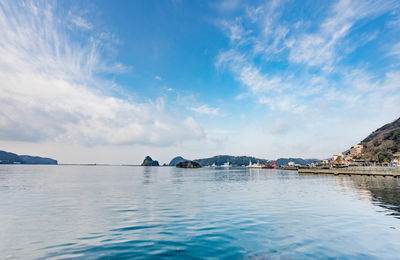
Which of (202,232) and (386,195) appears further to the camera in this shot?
(386,195)

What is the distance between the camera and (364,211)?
922 inches

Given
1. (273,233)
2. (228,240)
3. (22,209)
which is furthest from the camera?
(22,209)

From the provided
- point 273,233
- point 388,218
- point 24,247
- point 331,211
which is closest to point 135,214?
point 24,247

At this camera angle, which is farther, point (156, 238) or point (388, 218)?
point (388, 218)

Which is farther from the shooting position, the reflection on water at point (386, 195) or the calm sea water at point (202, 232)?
the reflection on water at point (386, 195)

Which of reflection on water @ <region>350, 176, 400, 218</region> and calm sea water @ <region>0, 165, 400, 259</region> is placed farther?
reflection on water @ <region>350, 176, 400, 218</region>

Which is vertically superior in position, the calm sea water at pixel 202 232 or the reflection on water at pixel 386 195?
the reflection on water at pixel 386 195

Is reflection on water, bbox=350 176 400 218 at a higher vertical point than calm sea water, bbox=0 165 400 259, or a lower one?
higher

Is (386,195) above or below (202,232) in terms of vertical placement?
above

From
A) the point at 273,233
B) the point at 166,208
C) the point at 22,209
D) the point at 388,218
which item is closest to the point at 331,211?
the point at 388,218

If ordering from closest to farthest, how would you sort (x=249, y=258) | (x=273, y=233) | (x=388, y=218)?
1. (x=249, y=258)
2. (x=273, y=233)
3. (x=388, y=218)

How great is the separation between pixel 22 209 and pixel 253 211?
2929 centimetres

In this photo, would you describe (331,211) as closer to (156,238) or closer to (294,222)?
(294,222)

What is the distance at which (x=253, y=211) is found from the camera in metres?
24.0
